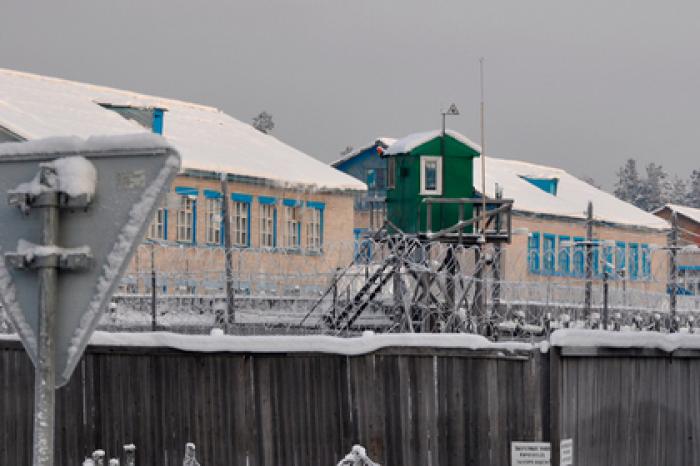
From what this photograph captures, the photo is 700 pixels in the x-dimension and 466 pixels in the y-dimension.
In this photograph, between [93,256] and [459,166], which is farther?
[459,166]

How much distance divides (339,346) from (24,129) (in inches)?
976

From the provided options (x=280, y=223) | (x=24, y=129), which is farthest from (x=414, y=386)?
(x=280, y=223)

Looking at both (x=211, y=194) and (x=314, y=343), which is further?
(x=211, y=194)

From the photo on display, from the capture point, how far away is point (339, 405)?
12.0 m

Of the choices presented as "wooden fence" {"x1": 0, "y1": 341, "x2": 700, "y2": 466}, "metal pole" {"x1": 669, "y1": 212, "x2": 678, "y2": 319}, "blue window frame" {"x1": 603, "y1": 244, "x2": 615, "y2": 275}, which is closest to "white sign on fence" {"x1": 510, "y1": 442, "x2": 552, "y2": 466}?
"wooden fence" {"x1": 0, "y1": 341, "x2": 700, "y2": 466}

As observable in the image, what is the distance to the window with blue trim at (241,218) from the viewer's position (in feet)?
133

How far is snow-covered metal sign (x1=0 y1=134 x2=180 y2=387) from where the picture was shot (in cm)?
503

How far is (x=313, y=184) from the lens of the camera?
4303 centimetres

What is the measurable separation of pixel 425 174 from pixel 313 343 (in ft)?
79.4

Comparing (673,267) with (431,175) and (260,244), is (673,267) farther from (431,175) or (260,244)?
(260,244)

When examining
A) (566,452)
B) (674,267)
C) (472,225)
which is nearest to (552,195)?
(472,225)

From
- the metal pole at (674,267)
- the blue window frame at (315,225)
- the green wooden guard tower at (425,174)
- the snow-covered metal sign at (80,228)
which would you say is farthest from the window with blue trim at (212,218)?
the snow-covered metal sign at (80,228)

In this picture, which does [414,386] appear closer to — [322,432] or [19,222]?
[322,432]

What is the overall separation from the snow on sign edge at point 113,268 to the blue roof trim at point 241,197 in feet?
A: 117
